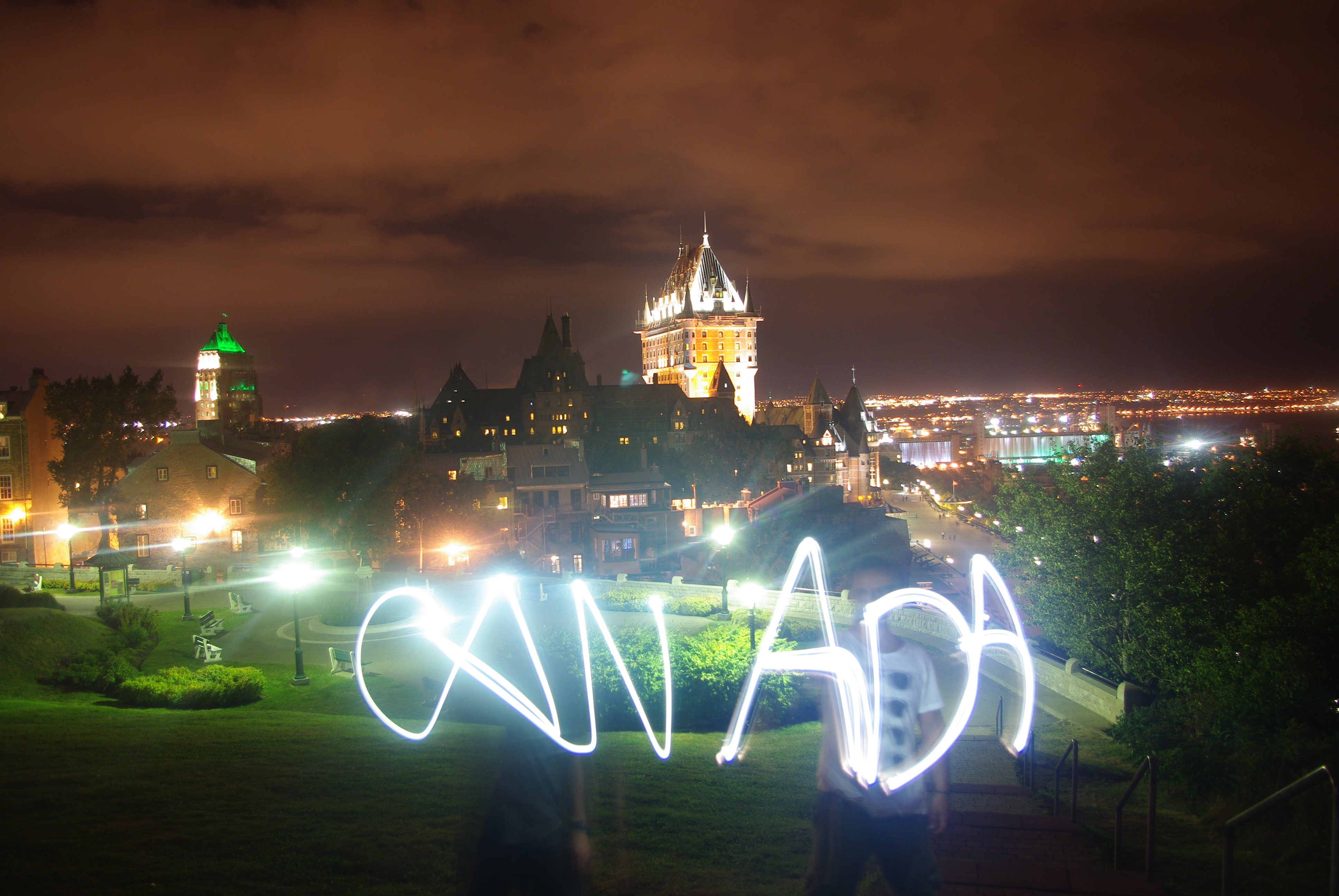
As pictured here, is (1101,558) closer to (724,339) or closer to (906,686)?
(906,686)

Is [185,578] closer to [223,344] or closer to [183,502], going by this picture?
[183,502]

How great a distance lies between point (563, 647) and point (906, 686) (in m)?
12.9

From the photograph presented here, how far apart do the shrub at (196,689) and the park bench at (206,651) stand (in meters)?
4.40

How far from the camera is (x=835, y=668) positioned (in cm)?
689

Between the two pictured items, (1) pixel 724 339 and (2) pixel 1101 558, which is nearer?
(2) pixel 1101 558

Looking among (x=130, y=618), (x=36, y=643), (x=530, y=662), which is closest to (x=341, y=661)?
(x=36, y=643)

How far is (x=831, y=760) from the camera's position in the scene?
6.05 m

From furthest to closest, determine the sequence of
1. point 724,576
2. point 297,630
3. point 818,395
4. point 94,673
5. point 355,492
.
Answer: point 818,395 < point 355,492 < point 724,576 < point 297,630 < point 94,673

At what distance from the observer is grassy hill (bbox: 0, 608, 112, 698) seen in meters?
18.0

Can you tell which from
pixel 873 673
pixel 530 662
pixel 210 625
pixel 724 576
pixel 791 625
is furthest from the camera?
pixel 724 576

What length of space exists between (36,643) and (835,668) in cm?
2245

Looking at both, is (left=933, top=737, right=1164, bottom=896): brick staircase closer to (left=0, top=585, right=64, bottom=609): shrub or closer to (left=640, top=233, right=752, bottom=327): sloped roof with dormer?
(left=0, top=585, right=64, bottom=609): shrub

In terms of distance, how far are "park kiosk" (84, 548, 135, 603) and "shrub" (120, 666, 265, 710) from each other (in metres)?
14.2

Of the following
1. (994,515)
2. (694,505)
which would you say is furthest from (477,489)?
(994,515)
